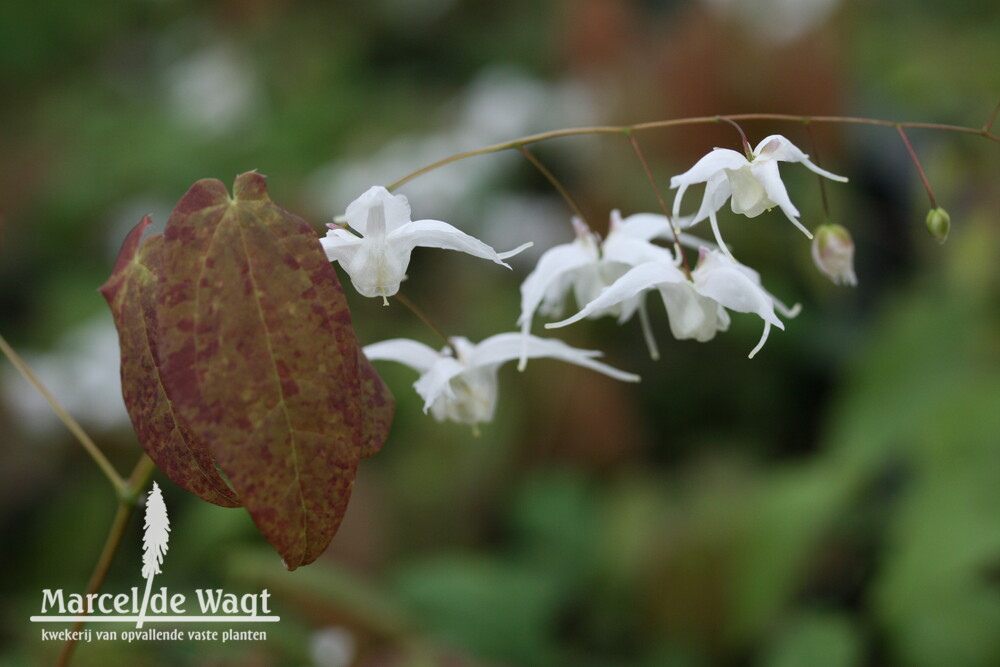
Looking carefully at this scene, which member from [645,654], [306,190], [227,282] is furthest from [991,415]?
[306,190]

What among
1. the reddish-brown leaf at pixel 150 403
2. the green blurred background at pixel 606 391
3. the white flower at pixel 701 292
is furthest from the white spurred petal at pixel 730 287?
the green blurred background at pixel 606 391

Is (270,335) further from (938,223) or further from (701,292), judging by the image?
(938,223)

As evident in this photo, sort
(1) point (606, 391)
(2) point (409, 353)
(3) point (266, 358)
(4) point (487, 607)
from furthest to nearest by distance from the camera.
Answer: (1) point (606, 391) < (4) point (487, 607) < (2) point (409, 353) < (3) point (266, 358)

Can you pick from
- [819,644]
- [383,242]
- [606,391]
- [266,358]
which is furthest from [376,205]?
[606,391]

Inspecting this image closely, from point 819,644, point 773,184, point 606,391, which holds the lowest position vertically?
point 819,644

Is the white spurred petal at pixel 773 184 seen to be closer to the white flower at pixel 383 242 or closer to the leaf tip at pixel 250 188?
the white flower at pixel 383 242

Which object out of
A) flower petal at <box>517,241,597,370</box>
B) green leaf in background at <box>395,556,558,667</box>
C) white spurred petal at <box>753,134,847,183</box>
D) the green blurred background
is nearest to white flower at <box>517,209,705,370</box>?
flower petal at <box>517,241,597,370</box>

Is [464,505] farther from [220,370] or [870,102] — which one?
[870,102]
